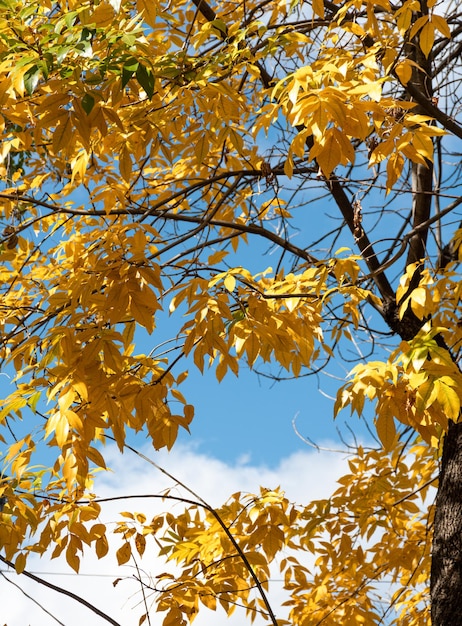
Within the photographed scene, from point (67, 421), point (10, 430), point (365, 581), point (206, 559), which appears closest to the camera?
point (67, 421)

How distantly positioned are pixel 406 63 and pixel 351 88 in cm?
33

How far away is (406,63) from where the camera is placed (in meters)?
2.06

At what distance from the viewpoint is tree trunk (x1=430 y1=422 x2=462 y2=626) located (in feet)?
9.15

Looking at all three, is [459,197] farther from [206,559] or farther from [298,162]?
[206,559]

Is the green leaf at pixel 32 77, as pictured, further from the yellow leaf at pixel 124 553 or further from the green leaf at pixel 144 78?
the yellow leaf at pixel 124 553

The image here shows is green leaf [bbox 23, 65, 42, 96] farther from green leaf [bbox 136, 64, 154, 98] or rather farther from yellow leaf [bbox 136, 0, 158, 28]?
yellow leaf [bbox 136, 0, 158, 28]

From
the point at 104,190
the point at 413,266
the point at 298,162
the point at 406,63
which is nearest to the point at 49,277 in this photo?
the point at 104,190

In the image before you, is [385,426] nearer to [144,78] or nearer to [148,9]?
[144,78]

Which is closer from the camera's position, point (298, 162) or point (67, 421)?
point (67, 421)

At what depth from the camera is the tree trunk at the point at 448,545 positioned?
2.79m

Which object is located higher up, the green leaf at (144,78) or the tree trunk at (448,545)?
the green leaf at (144,78)

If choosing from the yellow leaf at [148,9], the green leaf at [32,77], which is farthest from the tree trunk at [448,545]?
the green leaf at [32,77]

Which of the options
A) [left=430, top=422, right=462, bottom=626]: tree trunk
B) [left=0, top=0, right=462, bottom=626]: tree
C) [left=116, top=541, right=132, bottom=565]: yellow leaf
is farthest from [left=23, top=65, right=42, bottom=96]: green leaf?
[left=430, top=422, right=462, bottom=626]: tree trunk

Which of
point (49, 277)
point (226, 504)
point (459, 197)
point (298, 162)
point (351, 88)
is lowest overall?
point (226, 504)
